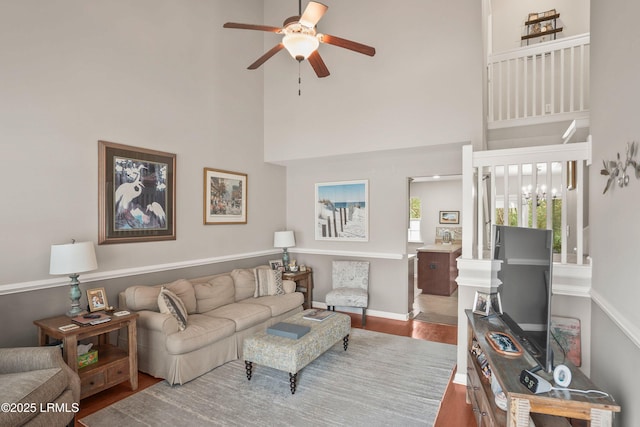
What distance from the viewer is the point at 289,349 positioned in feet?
9.32

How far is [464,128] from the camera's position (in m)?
3.99

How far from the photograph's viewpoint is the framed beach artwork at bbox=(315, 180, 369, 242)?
208 inches

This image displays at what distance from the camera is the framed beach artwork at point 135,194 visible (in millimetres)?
3309

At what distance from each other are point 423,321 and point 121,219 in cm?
430

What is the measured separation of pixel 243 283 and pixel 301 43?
3.03 meters

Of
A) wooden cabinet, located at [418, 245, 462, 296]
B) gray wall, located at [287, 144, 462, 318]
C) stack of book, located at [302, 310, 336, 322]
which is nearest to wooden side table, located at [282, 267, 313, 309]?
gray wall, located at [287, 144, 462, 318]

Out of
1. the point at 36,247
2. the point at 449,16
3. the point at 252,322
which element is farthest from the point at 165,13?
the point at 252,322

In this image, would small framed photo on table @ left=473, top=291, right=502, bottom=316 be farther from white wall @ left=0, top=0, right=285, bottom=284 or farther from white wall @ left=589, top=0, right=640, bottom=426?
white wall @ left=0, top=0, right=285, bottom=284

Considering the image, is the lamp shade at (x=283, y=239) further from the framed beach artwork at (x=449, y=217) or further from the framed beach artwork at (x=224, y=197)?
the framed beach artwork at (x=449, y=217)

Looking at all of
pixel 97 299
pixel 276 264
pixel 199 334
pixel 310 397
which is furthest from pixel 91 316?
pixel 276 264

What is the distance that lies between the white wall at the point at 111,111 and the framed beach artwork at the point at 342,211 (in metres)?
1.21

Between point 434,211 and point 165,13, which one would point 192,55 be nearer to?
point 165,13

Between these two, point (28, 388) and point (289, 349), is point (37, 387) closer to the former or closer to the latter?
point (28, 388)

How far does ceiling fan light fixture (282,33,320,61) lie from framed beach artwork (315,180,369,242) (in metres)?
2.65
